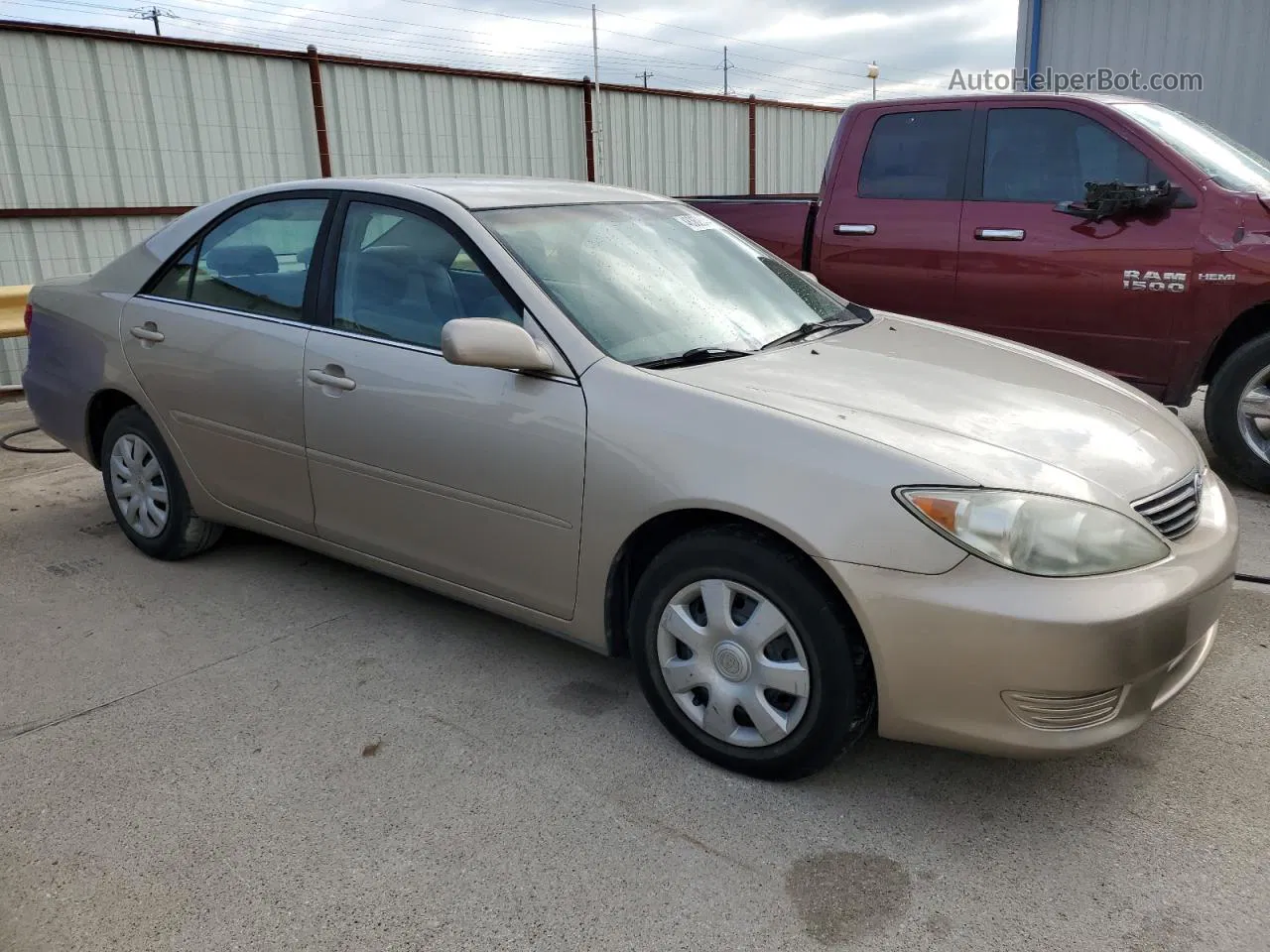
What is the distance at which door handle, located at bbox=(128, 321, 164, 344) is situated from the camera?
13.6 ft

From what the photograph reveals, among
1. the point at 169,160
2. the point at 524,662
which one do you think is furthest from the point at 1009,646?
the point at 169,160

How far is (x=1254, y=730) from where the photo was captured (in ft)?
9.71

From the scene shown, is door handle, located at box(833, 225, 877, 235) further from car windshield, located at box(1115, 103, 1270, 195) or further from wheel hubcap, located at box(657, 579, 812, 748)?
wheel hubcap, located at box(657, 579, 812, 748)

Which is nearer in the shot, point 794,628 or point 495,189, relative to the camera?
point 794,628

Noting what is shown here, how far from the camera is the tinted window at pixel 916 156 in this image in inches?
224

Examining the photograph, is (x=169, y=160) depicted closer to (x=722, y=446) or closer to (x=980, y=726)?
(x=722, y=446)

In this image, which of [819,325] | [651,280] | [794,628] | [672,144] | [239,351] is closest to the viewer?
[794,628]

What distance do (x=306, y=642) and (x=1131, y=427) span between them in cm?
285

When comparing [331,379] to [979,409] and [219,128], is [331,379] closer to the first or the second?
[979,409]

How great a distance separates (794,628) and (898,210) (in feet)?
12.8

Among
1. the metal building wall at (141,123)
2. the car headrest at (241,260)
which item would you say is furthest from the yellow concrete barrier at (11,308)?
the car headrest at (241,260)

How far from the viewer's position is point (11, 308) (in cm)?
744

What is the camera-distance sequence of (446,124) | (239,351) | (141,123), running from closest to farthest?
(239,351)
(141,123)
(446,124)

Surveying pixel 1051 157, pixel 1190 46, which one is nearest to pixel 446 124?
pixel 1051 157
